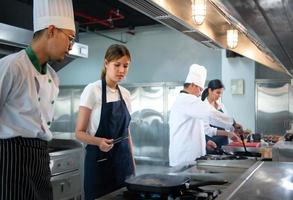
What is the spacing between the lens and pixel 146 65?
705 cm

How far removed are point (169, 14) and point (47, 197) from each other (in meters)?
1.14

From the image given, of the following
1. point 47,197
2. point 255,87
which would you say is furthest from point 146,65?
point 47,197

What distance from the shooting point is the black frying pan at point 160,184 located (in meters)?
1.24

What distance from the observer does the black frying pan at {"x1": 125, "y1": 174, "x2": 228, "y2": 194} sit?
1.24 metres

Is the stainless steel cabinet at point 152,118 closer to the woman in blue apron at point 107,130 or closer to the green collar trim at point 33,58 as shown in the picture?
the woman in blue apron at point 107,130

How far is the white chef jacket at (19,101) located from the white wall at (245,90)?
456 centimetres

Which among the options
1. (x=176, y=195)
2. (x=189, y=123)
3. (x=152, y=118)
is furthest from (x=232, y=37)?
(x=152, y=118)

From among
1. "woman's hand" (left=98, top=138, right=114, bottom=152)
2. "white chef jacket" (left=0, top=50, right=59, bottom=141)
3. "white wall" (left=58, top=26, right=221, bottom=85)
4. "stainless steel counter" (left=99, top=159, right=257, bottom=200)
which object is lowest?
"stainless steel counter" (left=99, top=159, right=257, bottom=200)

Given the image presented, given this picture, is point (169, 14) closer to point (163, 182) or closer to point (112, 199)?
point (163, 182)

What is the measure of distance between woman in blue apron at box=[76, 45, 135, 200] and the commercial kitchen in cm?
16

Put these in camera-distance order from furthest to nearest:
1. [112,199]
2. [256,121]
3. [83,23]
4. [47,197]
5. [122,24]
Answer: [122,24], [83,23], [256,121], [47,197], [112,199]

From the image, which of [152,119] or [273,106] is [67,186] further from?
[152,119]

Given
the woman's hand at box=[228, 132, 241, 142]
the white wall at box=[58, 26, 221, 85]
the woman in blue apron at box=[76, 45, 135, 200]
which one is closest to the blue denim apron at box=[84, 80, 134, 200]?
the woman in blue apron at box=[76, 45, 135, 200]

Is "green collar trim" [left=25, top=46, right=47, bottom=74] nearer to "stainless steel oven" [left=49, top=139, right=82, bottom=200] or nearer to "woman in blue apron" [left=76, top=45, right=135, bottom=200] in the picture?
"woman in blue apron" [left=76, top=45, right=135, bottom=200]
